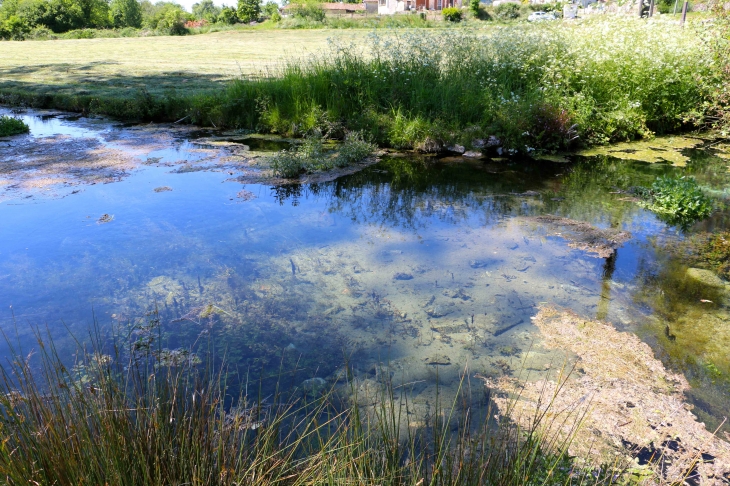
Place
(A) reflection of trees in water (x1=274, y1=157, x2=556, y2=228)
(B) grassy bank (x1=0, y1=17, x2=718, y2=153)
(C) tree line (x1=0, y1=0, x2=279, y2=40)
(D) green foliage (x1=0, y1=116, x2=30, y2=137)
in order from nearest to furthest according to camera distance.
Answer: (A) reflection of trees in water (x1=274, y1=157, x2=556, y2=228), (B) grassy bank (x1=0, y1=17, x2=718, y2=153), (D) green foliage (x1=0, y1=116, x2=30, y2=137), (C) tree line (x1=0, y1=0, x2=279, y2=40)

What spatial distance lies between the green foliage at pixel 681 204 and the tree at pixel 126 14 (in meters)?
55.4

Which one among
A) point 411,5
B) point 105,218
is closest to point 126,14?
point 411,5

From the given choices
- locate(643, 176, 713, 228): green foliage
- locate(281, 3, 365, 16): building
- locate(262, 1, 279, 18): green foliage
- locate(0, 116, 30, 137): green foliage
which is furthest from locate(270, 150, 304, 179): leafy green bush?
locate(262, 1, 279, 18): green foliage

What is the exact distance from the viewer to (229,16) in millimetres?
49125

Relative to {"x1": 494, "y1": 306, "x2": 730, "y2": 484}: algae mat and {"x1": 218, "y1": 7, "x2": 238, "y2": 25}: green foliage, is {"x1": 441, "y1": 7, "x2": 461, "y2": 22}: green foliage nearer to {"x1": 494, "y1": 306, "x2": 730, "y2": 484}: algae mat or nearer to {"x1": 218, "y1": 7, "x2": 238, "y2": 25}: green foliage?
{"x1": 218, "y1": 7, "x2": 238, "y2": 25}: green foliage

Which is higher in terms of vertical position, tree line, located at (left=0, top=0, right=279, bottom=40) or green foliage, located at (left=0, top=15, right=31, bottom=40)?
tree line, located at (left=0, top=0, right=279, bottom=40)

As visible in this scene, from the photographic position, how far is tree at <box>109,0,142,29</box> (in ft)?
172

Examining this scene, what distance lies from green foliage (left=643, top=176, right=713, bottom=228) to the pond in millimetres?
144

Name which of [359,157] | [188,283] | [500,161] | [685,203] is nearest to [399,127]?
[359,157]

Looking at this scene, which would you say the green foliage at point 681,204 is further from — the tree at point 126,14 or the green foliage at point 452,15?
the tree at point 126,14

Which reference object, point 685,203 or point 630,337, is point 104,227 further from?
point 685,203

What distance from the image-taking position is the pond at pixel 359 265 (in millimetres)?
3574

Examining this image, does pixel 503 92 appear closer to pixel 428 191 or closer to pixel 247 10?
pixel 428 191

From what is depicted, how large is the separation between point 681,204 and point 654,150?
3037 millimetres
